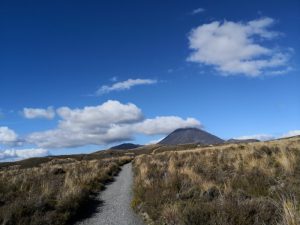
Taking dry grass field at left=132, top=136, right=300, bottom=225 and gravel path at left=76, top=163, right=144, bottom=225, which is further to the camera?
gravel path at left=76, top=163, right=144, bottom=225

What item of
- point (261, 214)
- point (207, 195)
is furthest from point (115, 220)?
point (261, 214)

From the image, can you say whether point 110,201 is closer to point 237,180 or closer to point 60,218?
point 60,218

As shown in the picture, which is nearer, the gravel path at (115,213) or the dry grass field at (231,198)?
the dry grass field at (231,198)

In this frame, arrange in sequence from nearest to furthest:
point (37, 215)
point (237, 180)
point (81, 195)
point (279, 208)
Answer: point (279, 208) → point (37, 215) → point (237, 180) → point (81, 195)

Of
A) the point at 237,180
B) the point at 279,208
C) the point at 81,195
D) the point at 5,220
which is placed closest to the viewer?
the point at 279,208

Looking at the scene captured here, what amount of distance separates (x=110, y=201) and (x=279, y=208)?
8932mm

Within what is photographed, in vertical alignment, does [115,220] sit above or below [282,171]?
below

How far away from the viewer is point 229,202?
31.8 ft

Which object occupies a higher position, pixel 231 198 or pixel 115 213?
pixel 231 198

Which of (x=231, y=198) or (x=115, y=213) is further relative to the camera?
(x=115, y=213)

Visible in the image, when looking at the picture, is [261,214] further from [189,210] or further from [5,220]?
[5,220]

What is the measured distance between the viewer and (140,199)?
14336 mm

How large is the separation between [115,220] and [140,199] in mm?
2486

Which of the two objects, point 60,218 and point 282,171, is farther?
point 282,171
